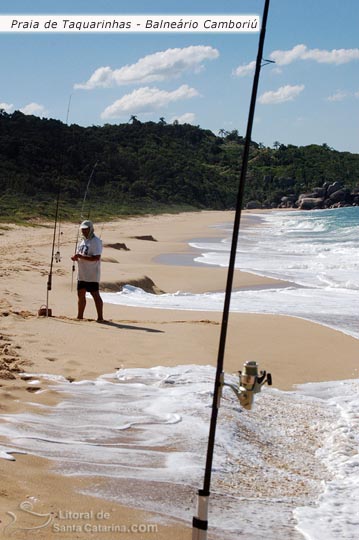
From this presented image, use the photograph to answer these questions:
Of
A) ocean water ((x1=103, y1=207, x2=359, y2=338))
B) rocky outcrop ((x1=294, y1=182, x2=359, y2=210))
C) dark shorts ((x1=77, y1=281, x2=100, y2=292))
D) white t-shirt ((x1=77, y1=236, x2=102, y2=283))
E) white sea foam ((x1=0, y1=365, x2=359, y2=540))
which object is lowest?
white sea foam ((x1=0, y1=365, x2=359, y2=540))


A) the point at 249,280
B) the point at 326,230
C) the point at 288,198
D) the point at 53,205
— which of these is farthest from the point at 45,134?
the point at 249,280

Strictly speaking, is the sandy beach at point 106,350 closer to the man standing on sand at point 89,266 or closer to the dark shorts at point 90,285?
the man standing on sand at point 89,266

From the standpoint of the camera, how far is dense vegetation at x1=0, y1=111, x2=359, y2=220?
4834cm

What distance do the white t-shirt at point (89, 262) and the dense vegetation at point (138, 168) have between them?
836cm

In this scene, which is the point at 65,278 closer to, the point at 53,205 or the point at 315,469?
the point at 315,469

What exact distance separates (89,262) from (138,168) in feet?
213

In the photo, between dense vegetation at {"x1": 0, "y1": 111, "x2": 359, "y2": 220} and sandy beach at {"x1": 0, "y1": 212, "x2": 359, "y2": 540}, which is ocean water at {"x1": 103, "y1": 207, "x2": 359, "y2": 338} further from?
dense vegetation at {"x1": 0, "y1": 111, "x2": 359, "y2": 220}

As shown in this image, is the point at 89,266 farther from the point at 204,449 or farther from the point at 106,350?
the point at 204,449

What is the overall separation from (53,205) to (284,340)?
114 feet

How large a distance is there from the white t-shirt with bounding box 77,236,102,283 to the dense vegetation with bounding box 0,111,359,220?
27.4ft

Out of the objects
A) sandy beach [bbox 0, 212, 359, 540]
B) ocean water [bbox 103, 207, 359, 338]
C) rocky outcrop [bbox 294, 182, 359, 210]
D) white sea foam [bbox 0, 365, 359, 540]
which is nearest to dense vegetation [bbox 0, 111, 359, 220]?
rocky outcrop [bbox 294, 182, 359, 210]

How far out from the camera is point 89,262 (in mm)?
8602

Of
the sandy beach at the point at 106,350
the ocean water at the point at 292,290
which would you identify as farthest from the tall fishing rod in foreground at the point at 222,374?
the ocean water at the point at 292,290

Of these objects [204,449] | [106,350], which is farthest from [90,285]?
[204,449]
